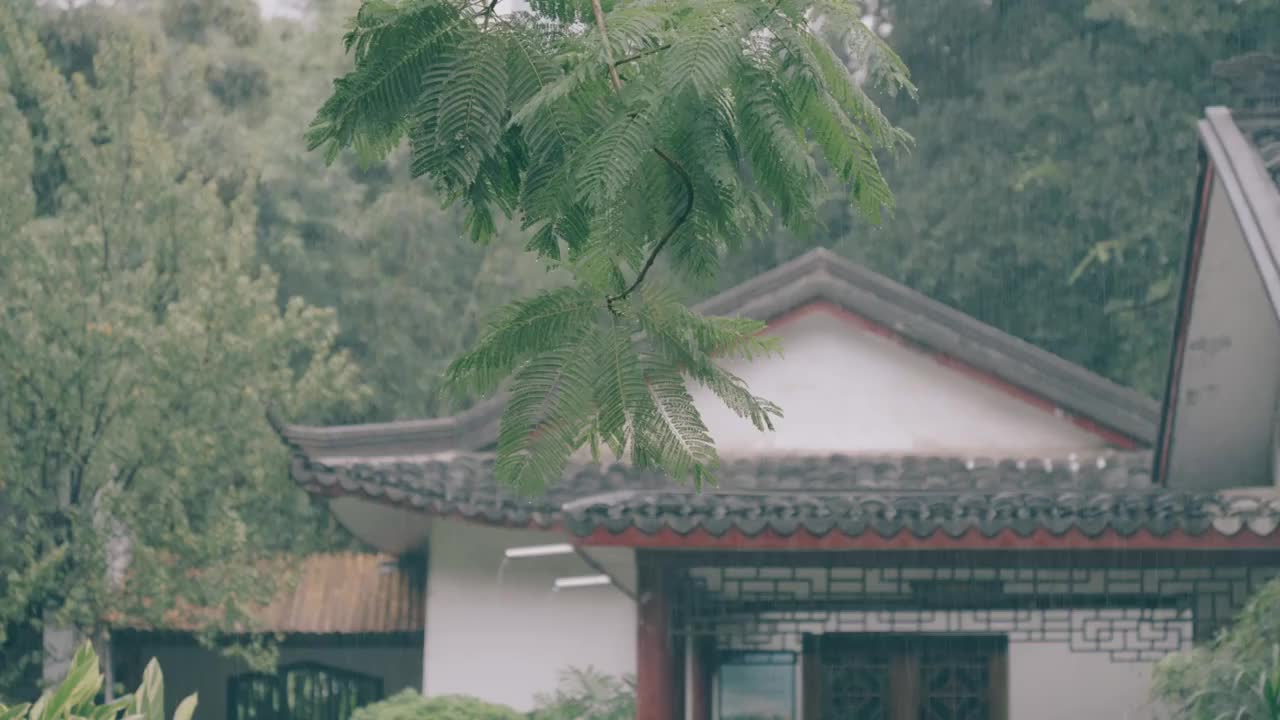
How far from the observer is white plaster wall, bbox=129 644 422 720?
1440 centimetres

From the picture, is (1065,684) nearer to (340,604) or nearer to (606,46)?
(340,604)

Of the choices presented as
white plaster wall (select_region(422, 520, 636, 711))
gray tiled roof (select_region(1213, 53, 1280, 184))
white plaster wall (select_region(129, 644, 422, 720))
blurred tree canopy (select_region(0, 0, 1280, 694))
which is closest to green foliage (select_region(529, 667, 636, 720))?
white plaster wall (select_region(422, 520, 636, 711))

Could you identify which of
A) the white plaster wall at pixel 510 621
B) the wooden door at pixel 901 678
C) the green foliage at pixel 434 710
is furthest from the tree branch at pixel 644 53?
the white plaster wall at pixel 510 621

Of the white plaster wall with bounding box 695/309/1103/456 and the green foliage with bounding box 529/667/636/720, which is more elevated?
the white plaster wall with bounding box 695/309/1103/456

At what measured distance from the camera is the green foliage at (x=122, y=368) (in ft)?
40.3

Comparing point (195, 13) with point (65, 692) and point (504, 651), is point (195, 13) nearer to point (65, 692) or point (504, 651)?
point (504, 651)

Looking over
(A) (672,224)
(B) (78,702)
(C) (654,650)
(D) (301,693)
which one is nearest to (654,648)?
(C) (654,650)

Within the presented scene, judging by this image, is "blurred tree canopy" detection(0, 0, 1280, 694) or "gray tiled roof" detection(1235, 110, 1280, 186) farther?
"blurred tree canopy" detection(0, 0, 1280, 694)

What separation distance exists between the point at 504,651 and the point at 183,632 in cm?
281

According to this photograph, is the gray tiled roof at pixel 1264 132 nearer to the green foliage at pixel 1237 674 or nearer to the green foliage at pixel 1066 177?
the green foliage at pixel 1237 674

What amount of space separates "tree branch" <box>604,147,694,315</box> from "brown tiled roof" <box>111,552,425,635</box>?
10.1m

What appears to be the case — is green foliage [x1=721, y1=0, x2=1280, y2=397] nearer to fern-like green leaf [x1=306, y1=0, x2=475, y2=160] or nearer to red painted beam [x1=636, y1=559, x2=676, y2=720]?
red painted beam [x1=636, y1=559, x2=676, y2=720]

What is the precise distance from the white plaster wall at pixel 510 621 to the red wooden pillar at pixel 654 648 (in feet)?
6.41

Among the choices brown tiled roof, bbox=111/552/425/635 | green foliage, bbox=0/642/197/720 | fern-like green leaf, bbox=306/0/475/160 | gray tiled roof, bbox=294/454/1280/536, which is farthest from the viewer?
brown tiled roof, bbox=111/552/425/635
